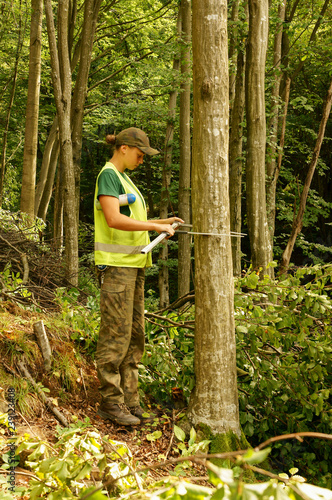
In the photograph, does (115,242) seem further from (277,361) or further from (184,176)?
(184,176)

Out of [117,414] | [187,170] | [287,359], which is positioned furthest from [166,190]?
[117,414]

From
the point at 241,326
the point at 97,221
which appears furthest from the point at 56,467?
the point at 241,326

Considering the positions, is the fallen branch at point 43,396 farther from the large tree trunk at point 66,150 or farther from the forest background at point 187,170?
the large tree trunk at point 66,150

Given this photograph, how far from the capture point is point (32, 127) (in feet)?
31.0

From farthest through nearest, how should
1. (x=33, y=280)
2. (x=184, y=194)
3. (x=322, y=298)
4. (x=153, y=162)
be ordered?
(x=153, y=162) → (x=184, y=194) → (x=33, y=280) → (x=322, y=298)

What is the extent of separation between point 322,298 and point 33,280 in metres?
4.32

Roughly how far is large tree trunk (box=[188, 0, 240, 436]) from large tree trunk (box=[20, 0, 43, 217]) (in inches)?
248

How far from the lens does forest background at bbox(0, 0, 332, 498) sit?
13.0 feet

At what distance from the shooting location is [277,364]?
414 cm

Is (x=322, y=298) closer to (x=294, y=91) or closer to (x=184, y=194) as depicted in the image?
(x=184, y=194)

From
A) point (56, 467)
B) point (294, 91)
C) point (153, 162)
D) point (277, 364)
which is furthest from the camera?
point (153, 162)

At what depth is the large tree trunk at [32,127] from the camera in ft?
30.4

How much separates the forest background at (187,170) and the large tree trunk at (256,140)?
0.03 meters

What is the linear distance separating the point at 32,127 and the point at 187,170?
4.72 m
